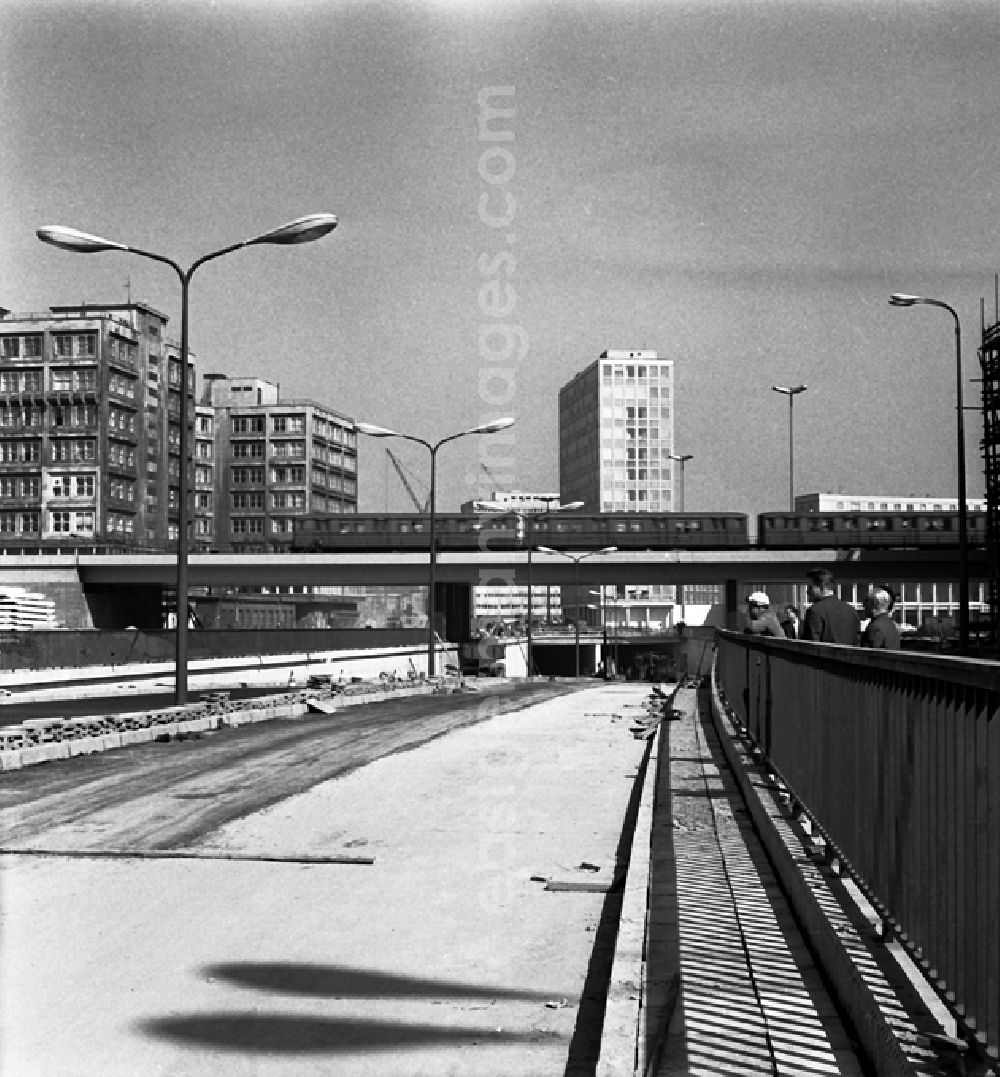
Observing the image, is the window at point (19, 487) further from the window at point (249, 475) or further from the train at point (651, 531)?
the train at point (651, 531)

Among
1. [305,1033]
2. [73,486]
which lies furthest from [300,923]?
[73,486]

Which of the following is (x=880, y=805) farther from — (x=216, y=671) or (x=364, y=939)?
(x=216, y=671)

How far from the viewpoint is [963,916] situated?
13.2ft

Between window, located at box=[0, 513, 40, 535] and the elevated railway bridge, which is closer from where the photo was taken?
the elevated railway bridge

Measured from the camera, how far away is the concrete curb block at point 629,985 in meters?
4.07

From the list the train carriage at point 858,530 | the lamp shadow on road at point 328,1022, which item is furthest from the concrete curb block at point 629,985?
the train carriage at point 858,530

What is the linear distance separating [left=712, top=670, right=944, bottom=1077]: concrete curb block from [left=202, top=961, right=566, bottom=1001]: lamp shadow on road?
1.18 metres

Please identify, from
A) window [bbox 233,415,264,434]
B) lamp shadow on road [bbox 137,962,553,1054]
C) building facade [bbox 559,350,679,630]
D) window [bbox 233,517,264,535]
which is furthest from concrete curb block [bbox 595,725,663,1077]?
building facade [bbox 559,350,679,630]

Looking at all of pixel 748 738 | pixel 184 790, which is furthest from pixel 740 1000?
pixel 748 738

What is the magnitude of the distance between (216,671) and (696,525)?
36113 millimetres

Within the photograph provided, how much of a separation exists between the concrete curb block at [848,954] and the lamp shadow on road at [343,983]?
3.86 feet

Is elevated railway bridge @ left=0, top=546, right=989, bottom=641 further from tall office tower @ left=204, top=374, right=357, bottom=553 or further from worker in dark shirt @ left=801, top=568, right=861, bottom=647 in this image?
tall office tower @ left=204, top=374, right=357, bottom=553

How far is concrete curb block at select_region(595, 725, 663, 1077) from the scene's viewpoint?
4070 millimetres

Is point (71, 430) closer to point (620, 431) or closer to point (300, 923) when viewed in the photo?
point (620, 431)
